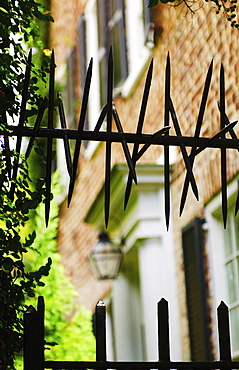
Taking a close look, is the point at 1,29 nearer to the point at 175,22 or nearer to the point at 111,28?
the point at 175,22

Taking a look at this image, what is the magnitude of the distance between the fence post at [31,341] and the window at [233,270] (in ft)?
14.6

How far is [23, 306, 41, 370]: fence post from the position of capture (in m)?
2.12

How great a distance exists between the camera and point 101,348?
7.20ft

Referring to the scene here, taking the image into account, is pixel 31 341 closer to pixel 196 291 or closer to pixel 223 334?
pixel 223 334

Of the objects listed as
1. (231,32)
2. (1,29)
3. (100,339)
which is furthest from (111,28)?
(100,339)

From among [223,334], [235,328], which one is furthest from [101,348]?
[235,328]

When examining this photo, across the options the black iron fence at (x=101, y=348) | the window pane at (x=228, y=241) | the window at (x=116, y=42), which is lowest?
the black iron fence at (x=101, y=348)

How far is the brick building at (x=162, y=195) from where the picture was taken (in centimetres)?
686

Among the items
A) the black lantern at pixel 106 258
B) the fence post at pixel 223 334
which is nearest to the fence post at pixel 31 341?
the fence post at pixel 223 334

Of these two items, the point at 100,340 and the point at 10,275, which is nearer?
the point at 100,340

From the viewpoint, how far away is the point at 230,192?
6500 mm

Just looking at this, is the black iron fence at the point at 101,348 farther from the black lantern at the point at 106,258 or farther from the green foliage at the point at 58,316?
the black lantern at the point at 106,258

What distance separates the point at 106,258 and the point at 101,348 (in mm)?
6704

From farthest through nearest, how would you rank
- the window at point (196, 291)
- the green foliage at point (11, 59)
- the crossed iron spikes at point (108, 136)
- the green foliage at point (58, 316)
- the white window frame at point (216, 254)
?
the green foliage at point (58, 316) < the window at point (196, 291) < the white window frame at point (216, 254) < the green foliage at point (11, 59) < the crossed iron spikes at point (108, 136)
